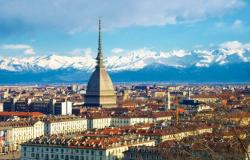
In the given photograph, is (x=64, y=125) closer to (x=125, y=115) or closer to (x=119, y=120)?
(x=119, y=120)

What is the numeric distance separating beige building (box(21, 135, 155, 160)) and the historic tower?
61.8m

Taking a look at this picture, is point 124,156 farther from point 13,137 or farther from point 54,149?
point 13,137

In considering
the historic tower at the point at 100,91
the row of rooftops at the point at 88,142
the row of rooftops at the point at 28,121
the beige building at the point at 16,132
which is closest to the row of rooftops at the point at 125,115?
the row of rooftops at the point at 28,121

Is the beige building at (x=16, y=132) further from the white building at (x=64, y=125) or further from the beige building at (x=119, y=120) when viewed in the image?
the beige building at (x=119, y=120)

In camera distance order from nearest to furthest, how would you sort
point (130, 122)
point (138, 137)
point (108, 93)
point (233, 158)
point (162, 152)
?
point (233, 158) < point (162, 152) < point (138, 137) < point (130, 122) < point (108, 93)

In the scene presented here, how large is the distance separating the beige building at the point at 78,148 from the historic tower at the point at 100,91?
2434 inches

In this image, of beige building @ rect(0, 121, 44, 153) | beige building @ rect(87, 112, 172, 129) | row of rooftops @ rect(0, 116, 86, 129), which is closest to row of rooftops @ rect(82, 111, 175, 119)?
beige building @ rect(87, 112, 172, 129)

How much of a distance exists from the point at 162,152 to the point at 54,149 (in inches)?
502

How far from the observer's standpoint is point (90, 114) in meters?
100

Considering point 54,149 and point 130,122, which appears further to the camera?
point 130,122

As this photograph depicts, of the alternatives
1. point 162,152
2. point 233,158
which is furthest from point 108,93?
point 233,158

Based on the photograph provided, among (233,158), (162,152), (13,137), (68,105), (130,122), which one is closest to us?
(233,158)

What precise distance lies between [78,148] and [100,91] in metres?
66.1

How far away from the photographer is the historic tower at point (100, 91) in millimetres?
121188
